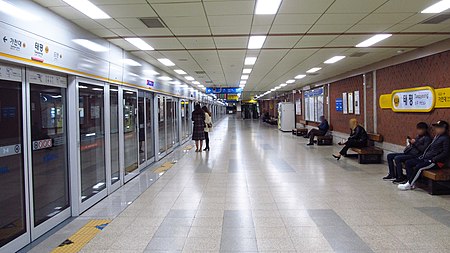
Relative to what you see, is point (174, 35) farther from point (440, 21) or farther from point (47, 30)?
point (440, 21)

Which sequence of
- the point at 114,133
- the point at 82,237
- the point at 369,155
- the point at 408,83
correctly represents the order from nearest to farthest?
1. the point at 82,237
2. the point at 114,133
3. the point at 408,83
4. the point at 369,155

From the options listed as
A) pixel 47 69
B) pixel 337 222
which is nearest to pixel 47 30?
pixel 47 69

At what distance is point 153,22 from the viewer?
453 centimetres

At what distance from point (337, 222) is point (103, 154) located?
3709mm

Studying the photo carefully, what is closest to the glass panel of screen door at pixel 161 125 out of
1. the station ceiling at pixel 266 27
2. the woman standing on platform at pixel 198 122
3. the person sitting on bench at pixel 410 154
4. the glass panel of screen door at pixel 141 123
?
the woman standing on platform at pixel 198 122

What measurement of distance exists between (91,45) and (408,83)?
663cm

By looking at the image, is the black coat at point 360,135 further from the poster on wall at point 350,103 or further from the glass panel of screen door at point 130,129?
the glass panel of screen door at point 130,129

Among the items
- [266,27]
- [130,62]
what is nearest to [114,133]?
[130,62]

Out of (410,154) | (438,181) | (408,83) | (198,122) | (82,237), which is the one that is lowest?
(82,237)

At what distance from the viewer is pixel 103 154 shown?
5195 mm

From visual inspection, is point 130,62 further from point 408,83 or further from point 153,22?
point 408,83

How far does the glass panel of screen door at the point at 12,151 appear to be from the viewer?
10.0ft

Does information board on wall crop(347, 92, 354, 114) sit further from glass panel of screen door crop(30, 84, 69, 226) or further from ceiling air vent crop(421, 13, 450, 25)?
glass panel of screen door crop(30, 84, 69, 226)

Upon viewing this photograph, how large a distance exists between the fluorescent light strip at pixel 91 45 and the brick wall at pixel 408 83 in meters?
6.15
